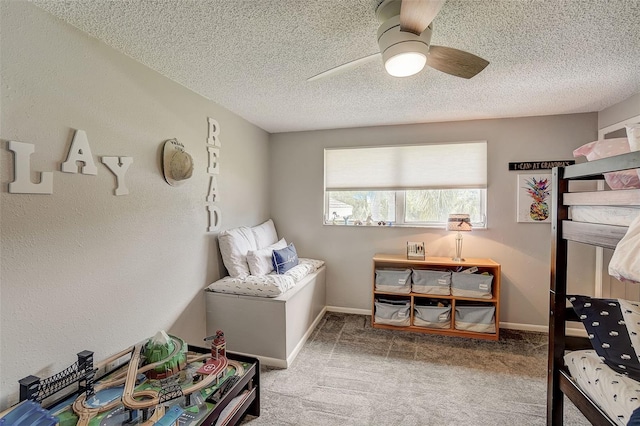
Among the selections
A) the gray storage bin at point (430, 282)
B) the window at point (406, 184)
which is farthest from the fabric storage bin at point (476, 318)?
the window at point (406, 184)

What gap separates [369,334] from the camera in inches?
122

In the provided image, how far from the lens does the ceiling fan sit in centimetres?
122

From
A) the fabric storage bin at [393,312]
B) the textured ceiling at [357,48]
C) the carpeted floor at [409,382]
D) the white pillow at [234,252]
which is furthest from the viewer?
the fabric storage bin at [393,312]

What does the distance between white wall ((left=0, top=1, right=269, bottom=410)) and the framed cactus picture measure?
3324mm

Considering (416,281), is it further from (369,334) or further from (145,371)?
(145,371)

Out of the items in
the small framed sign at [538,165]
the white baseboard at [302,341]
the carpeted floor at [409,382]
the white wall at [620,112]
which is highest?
the white wall at [620,112]

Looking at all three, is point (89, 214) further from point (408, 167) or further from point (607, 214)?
point (408, 167)

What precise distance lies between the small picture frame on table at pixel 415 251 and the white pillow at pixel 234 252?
178 cm

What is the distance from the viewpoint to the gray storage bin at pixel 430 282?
3.10 metres

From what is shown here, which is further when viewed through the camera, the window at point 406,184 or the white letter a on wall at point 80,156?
the window at point 406,184

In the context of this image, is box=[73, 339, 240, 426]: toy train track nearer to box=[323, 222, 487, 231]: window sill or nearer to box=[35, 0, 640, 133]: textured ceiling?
box=[35, 0, 640, 133]: textured ceiling

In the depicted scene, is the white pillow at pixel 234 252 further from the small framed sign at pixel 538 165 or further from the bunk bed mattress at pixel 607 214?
the small framed sign at pixel 538 165

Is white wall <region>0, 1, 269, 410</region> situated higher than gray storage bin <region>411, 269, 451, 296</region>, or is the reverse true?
white wall <region>0, 1, 269, 410</region>

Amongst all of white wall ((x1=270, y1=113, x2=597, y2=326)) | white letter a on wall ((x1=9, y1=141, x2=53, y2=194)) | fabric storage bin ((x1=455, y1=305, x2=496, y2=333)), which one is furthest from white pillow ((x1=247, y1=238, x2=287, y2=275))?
fabric storage bin ((x1=455, y1=305, x2=496, y2=333))
